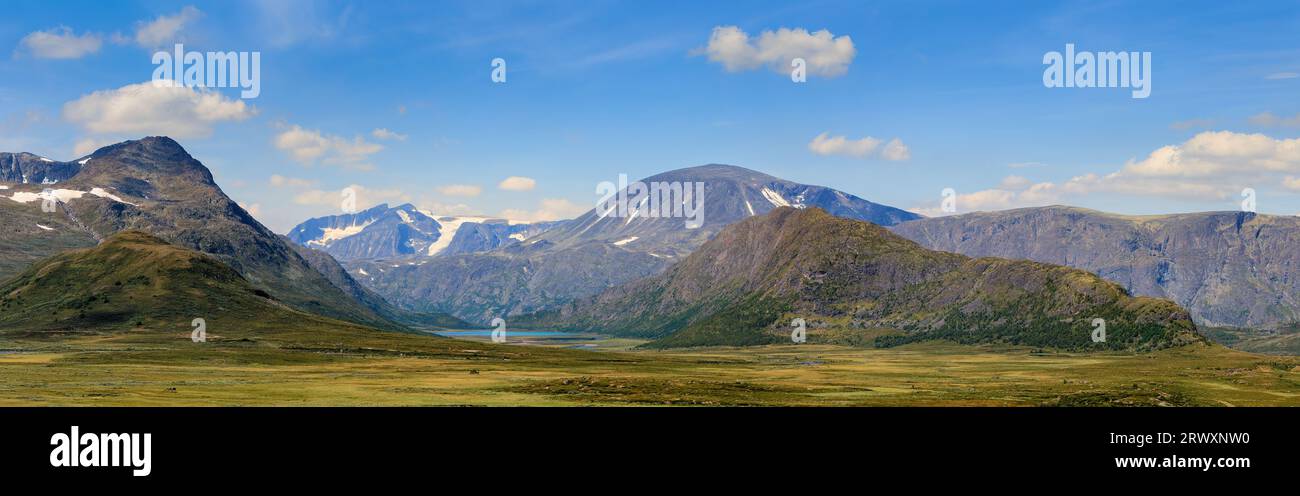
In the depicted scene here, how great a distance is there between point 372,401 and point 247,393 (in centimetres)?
2360

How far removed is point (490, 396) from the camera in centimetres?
16200
